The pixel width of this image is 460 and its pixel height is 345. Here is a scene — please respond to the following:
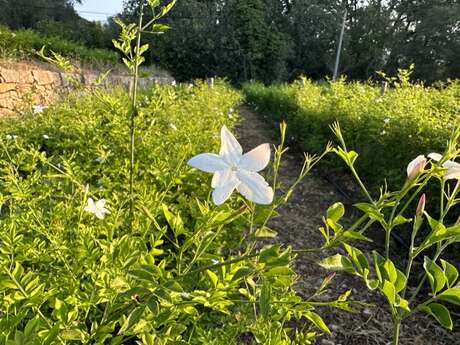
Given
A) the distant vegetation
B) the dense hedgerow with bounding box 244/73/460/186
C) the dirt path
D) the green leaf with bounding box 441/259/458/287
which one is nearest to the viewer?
the green leaf with bounding box 441/259/458/287

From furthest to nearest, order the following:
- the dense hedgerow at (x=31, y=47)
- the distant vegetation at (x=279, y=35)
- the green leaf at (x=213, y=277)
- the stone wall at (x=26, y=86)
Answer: the distant vegetation at (x=279, y=35) < the dense hedgerow at (x=31, y=47) < the stone wall at (x=26, y=86) < the green leaf at (x=213, y=277)

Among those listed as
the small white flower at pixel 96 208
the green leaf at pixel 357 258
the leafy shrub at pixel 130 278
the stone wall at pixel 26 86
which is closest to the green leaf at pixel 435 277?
the green leaf at pixel 357 258

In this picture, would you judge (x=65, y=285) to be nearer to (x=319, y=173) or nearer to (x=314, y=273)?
(x=314, y=273)

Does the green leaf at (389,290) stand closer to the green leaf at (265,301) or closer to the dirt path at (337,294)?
the green leaf at (265,301)

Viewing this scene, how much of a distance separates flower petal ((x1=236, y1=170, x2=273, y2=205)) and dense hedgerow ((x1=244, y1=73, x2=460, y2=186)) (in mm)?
1907

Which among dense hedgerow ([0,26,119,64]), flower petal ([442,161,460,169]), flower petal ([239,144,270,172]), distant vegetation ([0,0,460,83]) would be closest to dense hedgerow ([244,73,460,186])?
flower petal ([442,161,460,169])

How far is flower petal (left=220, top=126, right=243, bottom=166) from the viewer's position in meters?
0.67

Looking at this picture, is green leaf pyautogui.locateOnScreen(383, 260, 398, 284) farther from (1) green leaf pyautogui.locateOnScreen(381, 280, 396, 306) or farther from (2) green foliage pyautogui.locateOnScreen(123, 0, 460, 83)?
(2) green foliage pyautogui.locateOnScreen(123, 0, 460, 83)

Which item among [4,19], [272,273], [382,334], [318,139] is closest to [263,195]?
[272,273]

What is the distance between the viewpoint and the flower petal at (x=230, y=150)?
67 centimetres

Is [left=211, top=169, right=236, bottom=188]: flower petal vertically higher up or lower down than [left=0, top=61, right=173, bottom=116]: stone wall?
higher up

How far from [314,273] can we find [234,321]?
1.25 m

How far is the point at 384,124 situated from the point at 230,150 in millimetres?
3516

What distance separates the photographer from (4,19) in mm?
20672
